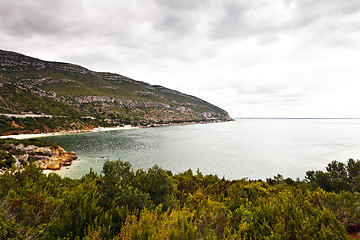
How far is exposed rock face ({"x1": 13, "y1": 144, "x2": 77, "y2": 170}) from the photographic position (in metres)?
31.3

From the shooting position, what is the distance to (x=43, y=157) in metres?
33.4

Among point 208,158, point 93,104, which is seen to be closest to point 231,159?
point 208,158

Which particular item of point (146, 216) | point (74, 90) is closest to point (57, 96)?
point (74, 90)

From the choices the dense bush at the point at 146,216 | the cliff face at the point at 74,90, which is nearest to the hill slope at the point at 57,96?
the cliff face at the point at 74,90

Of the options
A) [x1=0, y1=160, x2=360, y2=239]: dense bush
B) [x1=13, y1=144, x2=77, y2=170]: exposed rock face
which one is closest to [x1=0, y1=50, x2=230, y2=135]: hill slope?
[x1=13, y1=144, x2=77, y2=170]: exposed rock face

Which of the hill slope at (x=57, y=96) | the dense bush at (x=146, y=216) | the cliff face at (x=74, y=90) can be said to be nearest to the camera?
the dense bush at (x=146, y=216)

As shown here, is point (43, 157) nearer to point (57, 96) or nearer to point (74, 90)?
point (57, 96)

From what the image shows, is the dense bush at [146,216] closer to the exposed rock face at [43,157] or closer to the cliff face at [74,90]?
the exposed rock face at [43,157]

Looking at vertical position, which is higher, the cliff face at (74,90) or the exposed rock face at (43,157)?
the cliff face at (74,90)

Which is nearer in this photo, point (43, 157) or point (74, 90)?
point (43, 157)

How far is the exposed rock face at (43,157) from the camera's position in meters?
31.3

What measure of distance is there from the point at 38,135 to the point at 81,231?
89.4m

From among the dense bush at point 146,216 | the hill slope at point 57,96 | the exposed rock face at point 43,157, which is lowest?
the exposed rock face at point 43,157

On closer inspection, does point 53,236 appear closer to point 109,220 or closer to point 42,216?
point 42,216
